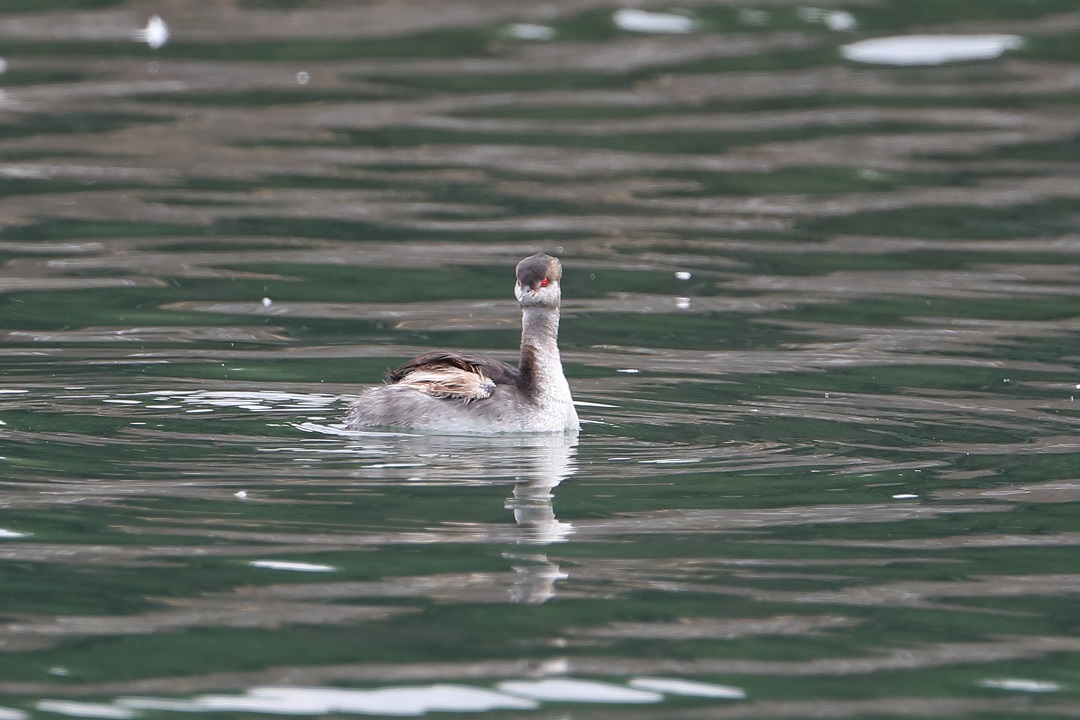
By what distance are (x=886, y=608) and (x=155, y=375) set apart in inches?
225

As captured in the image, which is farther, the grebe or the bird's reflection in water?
the grebe

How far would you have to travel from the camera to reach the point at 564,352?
14062 mm

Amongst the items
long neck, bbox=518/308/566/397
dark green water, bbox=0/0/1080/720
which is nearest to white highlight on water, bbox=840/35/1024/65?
dark green water, bbox=0/0/1080/720

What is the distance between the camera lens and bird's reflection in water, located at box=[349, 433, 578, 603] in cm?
877

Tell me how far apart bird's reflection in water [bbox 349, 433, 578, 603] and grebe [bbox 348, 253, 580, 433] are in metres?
0.08

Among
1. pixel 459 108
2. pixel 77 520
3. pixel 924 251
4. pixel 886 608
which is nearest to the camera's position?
pixel 886 608

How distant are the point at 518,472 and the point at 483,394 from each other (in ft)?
3.57

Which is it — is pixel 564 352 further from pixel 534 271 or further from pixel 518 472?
pixel 518 472

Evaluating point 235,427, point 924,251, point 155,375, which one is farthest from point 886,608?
point 924,251

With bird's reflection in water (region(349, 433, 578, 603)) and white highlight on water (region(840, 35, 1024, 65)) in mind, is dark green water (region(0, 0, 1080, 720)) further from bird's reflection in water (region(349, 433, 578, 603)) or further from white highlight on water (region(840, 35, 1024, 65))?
white highlight on water (region(840, 35, 1024, 65))

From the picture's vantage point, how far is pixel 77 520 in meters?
9.32

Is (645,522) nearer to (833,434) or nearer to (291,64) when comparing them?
(833,434)

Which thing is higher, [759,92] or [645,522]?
[759,92]

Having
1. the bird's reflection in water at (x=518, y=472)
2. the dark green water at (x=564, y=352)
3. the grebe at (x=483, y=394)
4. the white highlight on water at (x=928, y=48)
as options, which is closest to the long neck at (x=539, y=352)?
the grebe at (x=483, y=394)
